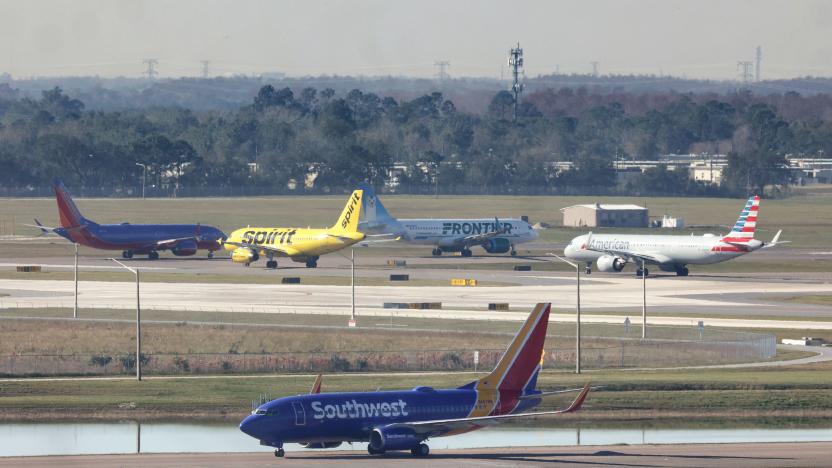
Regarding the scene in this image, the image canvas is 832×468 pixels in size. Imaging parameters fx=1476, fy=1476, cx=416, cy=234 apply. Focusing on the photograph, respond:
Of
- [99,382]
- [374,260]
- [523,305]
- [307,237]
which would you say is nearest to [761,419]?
[99,382]

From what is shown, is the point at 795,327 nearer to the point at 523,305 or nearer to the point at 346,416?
the point at 523,305

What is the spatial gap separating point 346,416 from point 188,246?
370 feet

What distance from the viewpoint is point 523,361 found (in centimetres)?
5594

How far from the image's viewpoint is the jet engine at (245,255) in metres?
152

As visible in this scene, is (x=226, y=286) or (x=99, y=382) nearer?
(x=99, y=382)

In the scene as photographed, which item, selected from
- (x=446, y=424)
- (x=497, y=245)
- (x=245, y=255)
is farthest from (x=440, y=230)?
(x=446, y=424)

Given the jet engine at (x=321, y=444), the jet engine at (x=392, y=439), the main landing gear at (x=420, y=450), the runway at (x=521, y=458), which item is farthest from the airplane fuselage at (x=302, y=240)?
the jet engine at (x=321, y=444)

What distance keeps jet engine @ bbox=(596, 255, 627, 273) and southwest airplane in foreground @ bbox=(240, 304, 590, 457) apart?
298ft

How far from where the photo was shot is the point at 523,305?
113 meters

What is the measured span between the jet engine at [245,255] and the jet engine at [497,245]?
31945 mm

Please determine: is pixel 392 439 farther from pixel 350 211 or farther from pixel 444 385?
pixel 350 211

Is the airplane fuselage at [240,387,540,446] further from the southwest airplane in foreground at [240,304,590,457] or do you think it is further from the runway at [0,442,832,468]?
the runway at [0,442,832,468]

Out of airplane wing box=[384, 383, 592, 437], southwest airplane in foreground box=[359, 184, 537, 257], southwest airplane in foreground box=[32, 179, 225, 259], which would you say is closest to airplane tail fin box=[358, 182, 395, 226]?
southwest airplane in foreground box=[359, 184, 537, 257]

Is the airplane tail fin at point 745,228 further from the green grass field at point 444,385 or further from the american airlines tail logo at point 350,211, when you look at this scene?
the green grass field at point 444,385
